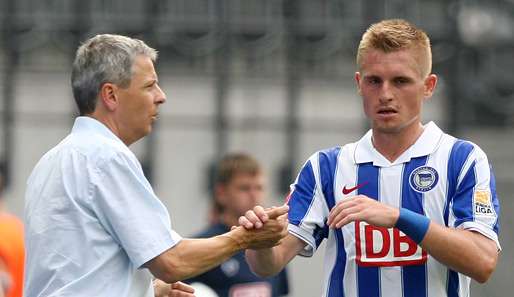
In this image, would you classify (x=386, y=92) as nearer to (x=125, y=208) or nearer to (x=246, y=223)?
(x=246, y=223)

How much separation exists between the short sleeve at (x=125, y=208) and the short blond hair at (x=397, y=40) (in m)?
0.92

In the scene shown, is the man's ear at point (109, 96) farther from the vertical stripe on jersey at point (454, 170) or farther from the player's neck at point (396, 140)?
the vertical stripe on jersey at point (454, 170)

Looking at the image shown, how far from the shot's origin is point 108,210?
4684 millimetres

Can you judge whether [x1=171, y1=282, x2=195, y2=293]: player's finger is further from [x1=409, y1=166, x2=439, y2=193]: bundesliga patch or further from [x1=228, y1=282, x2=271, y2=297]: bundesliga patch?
[x1=228, y1=282, x2=271, y2=297]: bundesliga patch

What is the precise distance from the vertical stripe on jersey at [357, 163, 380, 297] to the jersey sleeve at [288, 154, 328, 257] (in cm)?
16

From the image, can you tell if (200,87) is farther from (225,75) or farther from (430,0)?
(430,0)

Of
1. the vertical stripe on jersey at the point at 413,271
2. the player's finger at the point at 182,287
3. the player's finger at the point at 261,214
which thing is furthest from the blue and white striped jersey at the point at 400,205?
the player's finger at the point at 182,287


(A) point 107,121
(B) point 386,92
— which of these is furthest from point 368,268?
(A) point 107,121

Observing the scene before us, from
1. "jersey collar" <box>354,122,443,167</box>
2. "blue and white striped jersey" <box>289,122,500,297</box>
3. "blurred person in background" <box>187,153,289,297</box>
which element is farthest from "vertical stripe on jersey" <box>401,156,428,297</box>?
"blurred person in background" <box>187,153,289,297</box>

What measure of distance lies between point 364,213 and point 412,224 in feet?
0.57

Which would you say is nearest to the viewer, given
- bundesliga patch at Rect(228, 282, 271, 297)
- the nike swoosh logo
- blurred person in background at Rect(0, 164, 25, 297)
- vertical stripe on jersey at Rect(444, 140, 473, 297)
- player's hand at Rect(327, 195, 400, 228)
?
player's hand at Rect(327, 195, 400, 228)

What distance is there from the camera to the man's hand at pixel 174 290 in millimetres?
5188

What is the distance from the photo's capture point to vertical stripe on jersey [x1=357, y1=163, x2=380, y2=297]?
498 cm

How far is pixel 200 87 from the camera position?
1363 cm
